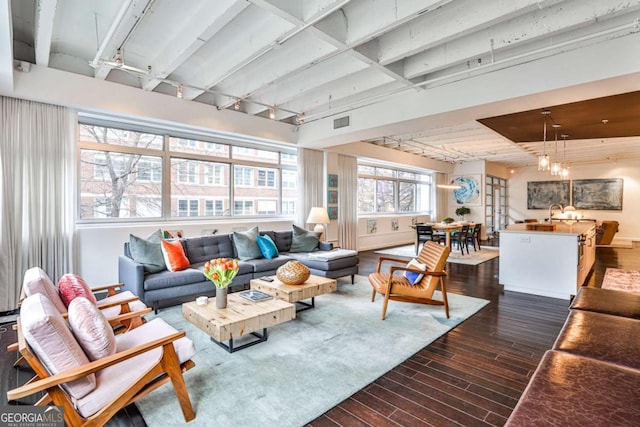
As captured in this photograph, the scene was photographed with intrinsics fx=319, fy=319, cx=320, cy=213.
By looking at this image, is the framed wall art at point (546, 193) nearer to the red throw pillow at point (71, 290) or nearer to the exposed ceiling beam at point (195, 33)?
the exposed ceiling beam at point (195, 33)

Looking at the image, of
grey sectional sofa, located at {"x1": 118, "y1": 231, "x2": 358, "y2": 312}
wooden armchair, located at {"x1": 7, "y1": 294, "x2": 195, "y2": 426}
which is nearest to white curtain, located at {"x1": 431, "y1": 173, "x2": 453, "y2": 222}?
grey sectional sofa, located at {"x1": 118, "y1": 231, "x2": 358, "y2": 312}

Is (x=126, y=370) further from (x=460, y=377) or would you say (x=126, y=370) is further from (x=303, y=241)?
(x=303, y=241)

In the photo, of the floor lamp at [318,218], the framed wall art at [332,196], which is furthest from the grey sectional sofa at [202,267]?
the framed wall art at [332,196]

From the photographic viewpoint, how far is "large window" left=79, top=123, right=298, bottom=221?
4.97m

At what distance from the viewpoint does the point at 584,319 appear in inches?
80.4

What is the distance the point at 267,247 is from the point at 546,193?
1280 centimetres

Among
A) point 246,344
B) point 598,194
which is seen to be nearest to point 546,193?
point 598,194

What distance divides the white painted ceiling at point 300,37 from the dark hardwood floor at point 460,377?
2.93 m

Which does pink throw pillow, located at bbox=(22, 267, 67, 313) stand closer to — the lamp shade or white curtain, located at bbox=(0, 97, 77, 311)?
white curtain, located at bbox=(0, 97, 77, 311)

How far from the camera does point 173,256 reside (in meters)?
4.21

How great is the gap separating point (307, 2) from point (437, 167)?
9.71 metres

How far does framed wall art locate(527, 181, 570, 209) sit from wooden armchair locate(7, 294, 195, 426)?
14.9 metres

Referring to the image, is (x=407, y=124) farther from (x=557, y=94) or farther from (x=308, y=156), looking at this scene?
(x=308, y=156)

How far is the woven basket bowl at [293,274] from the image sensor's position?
3.74m
